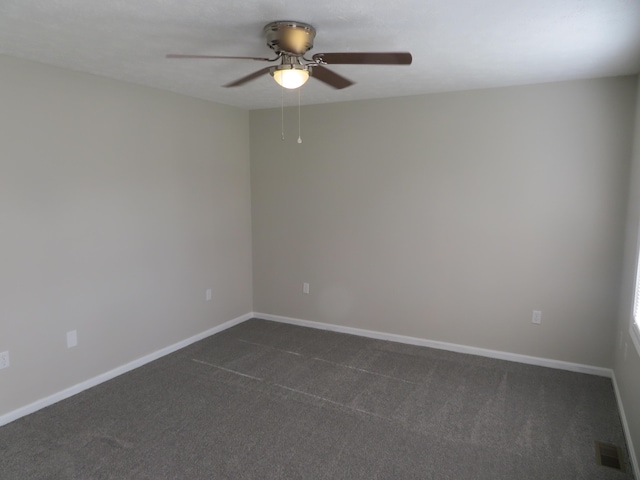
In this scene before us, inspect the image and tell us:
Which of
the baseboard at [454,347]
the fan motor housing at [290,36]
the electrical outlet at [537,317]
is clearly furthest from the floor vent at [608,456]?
the fan motor housing at [290,36]

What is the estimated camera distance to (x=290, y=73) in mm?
2283

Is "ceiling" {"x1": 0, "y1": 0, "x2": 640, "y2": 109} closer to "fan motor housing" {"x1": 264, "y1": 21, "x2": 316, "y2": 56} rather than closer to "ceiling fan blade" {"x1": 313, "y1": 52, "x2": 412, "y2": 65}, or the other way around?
"fan motor housing" {"x1": 264, "y1": 21, "x2": 316, "y2": 56}

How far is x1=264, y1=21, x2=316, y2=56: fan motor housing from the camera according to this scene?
216 cm

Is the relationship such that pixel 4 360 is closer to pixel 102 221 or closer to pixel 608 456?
pixel 102 221

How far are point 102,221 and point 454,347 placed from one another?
10.8 ft

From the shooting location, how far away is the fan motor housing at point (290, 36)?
2.16 metres

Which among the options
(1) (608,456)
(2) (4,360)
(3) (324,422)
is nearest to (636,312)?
(1) (608,456)

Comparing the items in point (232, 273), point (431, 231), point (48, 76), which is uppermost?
point (48, 76)

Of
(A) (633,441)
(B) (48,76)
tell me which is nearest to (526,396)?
(A) (633,441)

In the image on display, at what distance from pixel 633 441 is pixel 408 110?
9.91ft

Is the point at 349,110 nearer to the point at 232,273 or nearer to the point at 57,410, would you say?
the point at 232,273

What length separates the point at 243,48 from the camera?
8.50ft

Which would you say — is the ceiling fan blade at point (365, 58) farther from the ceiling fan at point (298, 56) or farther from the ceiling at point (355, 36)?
the ceiling at point (355, 36)

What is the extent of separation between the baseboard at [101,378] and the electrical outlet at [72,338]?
32 centimetres
